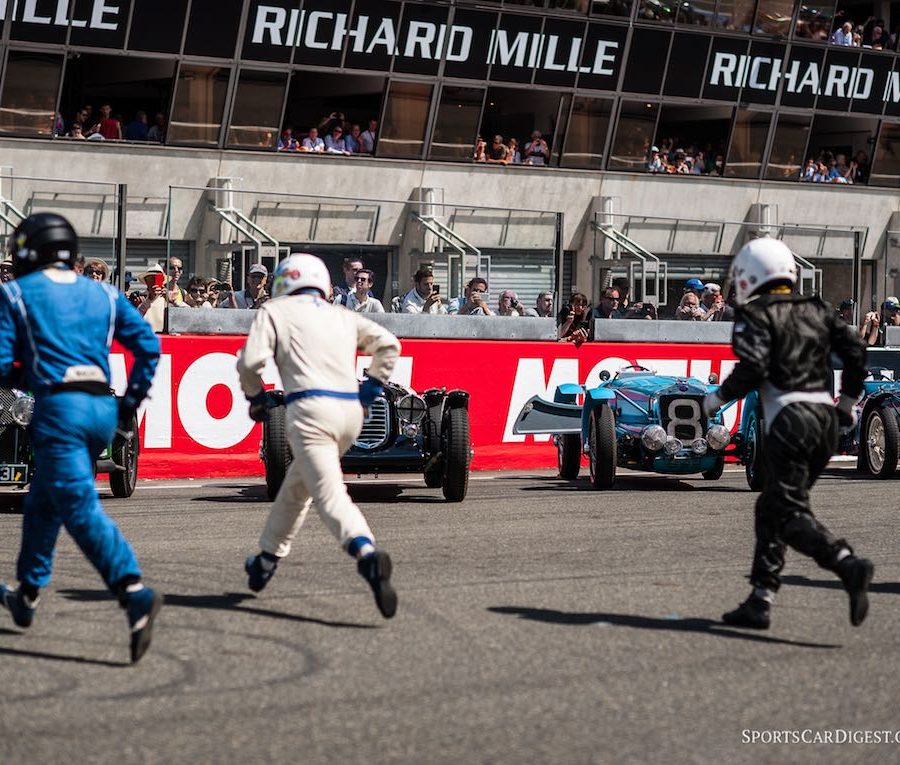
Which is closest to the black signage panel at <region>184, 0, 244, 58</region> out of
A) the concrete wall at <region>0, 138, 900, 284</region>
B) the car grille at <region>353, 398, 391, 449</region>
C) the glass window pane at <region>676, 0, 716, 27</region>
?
the concrete wall at <region>0, 138, 900, 284</region>

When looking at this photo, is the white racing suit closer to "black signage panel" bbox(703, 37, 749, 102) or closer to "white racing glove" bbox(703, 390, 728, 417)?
"white racing glove" bbox(703, 390, 728, 417)

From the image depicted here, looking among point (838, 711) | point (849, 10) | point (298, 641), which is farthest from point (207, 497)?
point (849, 10)

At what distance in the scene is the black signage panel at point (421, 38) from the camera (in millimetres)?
34625

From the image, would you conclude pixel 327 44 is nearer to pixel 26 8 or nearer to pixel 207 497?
pixel 26 8

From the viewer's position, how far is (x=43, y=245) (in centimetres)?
706

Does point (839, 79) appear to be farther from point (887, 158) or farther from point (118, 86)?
point (118, 86)

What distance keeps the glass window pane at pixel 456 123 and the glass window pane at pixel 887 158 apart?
37.3 feet

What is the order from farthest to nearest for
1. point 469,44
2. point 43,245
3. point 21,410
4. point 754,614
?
1. point 469,44
2. point 21,410
3. point 754,614
4. point 43,245

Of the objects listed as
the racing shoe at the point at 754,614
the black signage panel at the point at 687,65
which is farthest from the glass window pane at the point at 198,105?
the racing shoe at the point at 754,614

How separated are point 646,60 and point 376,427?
84.3ft

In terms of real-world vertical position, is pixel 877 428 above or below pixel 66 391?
below

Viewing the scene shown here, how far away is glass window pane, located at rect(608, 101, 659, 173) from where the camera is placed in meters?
38.1

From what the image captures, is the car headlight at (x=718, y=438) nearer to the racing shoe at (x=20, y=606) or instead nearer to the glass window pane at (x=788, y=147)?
the racing shoe at (x=20, y=606)

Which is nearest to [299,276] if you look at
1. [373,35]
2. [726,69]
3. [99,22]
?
[99,22]
